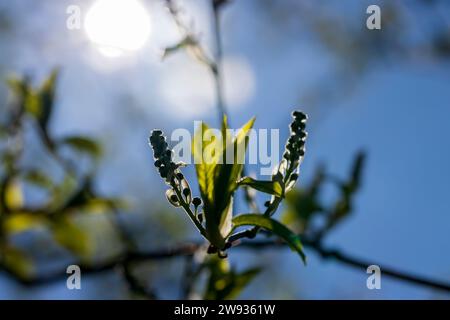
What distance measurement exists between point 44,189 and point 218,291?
72cm

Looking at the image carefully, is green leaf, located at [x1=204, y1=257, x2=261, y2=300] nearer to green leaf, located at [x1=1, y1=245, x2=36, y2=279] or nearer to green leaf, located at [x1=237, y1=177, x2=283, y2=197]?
green leaf, located at [x1=237, y1=177, x2=283, y2=197]

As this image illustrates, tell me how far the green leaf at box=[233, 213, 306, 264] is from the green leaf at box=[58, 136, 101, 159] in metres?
0.93

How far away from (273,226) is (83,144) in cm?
101

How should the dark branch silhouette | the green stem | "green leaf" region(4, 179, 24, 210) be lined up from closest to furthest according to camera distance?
the green stem, the dark branch silhouette, "green leaf" region(4, 179, 24, 210)

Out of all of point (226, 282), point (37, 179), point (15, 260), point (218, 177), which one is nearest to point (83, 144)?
point (37, 179)

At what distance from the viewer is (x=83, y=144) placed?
Result: 204 cm

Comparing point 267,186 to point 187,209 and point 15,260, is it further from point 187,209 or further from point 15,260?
point 15,260

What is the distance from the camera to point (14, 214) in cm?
194

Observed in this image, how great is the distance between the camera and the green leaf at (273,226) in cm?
118

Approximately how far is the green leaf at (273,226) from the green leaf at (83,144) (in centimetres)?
93

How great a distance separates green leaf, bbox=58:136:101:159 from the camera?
79.3 inches

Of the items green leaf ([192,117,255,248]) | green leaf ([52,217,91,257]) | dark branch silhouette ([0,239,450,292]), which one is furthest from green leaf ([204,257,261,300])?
green leaf ([52,217,91,257])
